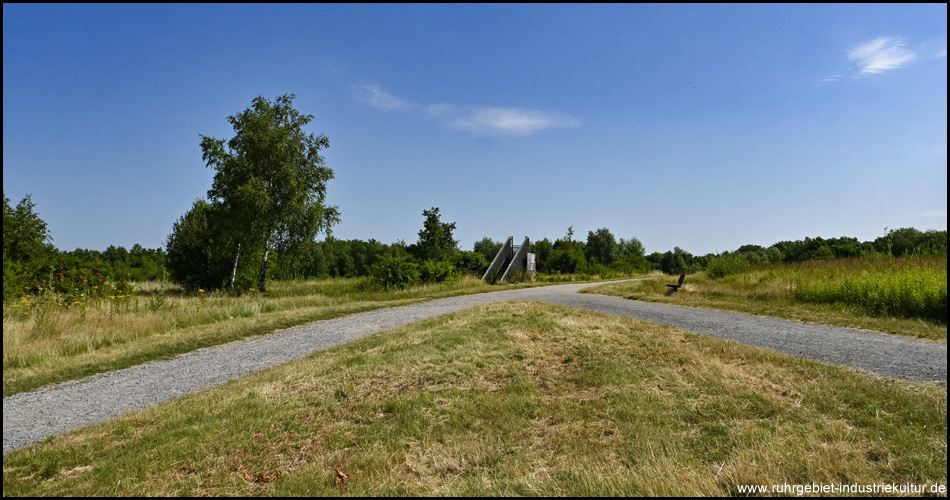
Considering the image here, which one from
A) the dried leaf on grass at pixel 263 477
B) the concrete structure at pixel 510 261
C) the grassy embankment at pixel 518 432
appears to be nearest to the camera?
the grassy embankment at pixel 518 432

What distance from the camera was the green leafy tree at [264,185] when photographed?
78.2 feet

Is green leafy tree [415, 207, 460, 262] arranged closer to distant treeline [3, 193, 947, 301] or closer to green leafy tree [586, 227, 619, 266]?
distant treeline [3, 193, 947, 301]

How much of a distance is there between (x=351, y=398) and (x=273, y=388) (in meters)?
1.14

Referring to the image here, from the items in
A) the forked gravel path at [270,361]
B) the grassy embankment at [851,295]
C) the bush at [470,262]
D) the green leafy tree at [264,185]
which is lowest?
the forked gravel path at [270,361]

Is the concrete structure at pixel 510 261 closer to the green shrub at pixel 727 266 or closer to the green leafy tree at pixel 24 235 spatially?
the green shrub at pixel 727 266

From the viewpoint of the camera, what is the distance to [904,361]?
20.5 ft

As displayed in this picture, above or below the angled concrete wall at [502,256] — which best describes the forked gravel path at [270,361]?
below

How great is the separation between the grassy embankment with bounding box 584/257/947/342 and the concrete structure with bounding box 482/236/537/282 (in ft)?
41.3

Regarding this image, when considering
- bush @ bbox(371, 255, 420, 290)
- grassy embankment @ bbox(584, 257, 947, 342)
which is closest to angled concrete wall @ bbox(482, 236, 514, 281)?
bush @ bbox(371, 255, 420, 290)

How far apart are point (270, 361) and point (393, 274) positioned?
1476 cm

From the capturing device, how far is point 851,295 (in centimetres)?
1176

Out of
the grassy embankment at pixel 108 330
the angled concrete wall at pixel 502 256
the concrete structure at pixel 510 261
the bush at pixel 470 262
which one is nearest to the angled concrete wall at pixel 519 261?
the concrete structure at pixel 510 261

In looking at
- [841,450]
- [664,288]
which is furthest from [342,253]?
[841,450]

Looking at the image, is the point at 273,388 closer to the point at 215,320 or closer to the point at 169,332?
the point at 169,332
